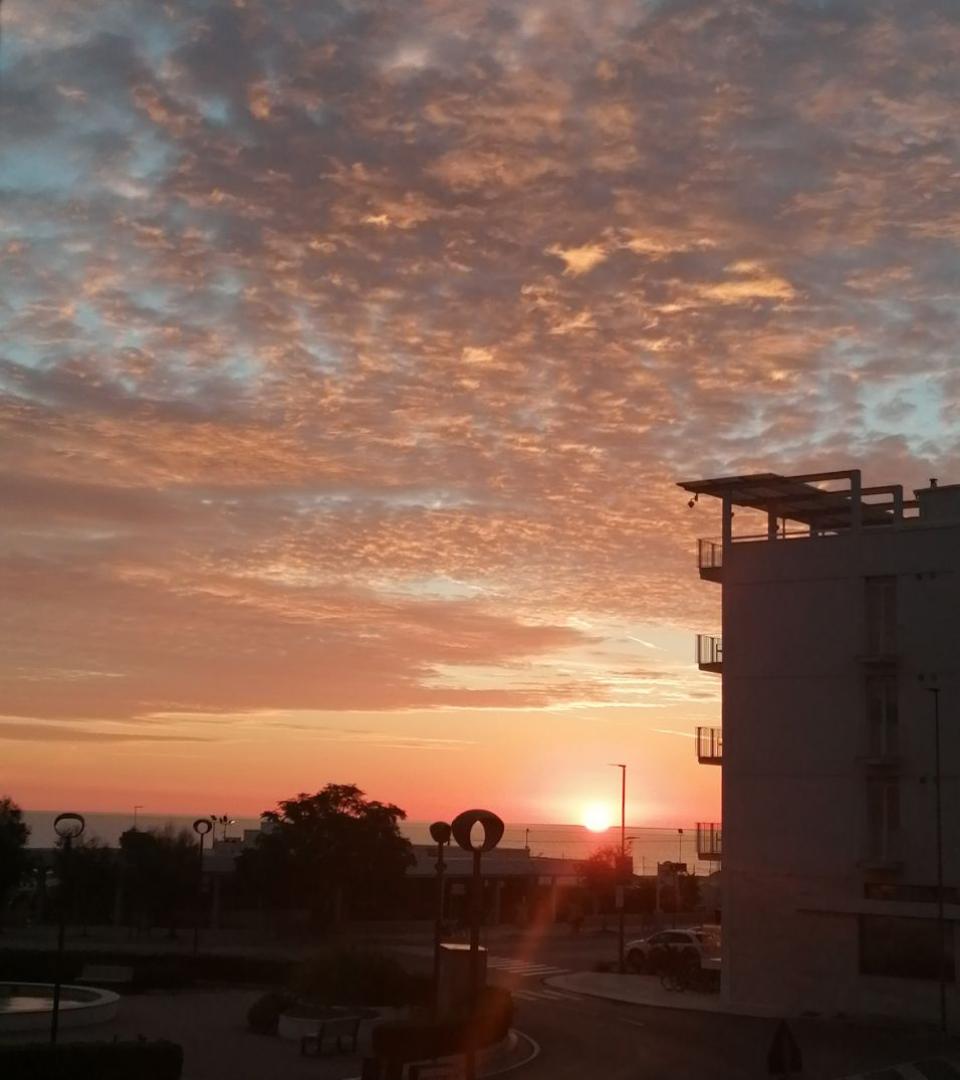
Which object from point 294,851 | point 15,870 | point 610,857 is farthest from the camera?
point 610,857

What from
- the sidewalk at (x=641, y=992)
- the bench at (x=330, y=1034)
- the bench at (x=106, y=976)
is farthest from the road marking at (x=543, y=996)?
the bench at (x=106, y=976)

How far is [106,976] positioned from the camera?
42.0m

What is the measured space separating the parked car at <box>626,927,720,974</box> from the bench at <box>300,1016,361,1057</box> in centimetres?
1909

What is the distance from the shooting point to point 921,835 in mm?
39469

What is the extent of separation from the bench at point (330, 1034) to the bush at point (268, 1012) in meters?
2.18

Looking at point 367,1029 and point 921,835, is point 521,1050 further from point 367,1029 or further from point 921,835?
point 921,835

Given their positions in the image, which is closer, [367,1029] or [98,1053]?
[98,1053]

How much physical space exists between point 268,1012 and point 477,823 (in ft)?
45.0

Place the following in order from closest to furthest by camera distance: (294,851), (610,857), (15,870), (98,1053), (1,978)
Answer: (98,1053)
(1,978)
(15,870)
(294,851)
(610,857)

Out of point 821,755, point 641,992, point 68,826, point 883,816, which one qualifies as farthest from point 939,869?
point 68,826

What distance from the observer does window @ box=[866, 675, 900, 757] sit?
4084 centimetres

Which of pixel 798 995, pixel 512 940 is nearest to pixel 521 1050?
pixel 798 995

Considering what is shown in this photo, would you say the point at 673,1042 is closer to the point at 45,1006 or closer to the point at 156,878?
the point at 45,1006

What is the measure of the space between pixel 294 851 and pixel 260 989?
20.4m
